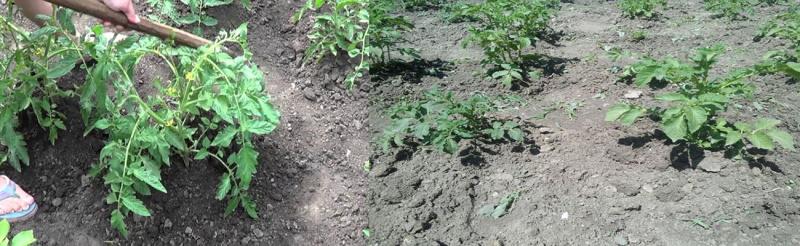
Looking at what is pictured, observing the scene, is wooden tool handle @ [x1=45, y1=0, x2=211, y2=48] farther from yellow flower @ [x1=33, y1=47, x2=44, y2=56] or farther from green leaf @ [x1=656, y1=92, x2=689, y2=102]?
green leaf @ [x1=656, y1=92, x2=689, y2=102]

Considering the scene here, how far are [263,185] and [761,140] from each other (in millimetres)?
1988

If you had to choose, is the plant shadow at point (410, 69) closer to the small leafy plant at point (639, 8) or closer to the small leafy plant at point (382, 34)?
the small leafy plant at point (382, 34)

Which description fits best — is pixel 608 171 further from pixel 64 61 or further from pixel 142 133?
pixel 64 61

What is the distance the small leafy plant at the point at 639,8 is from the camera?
4270 millimetres

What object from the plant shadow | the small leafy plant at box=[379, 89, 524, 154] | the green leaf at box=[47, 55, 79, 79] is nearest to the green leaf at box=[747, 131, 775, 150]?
the small leafy plant at box=[379, 89, 524, 154]

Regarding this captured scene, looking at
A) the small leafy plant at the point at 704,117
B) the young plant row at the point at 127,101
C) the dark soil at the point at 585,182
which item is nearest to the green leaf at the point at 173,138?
the young plant row at the point at 127,101

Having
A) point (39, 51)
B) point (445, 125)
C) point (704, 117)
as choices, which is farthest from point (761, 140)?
point (39, 51)

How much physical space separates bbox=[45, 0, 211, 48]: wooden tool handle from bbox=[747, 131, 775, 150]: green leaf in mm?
2151

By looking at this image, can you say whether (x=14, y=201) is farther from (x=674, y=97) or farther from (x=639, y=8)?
(x=639, y=8)

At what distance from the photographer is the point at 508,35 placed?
3623mm

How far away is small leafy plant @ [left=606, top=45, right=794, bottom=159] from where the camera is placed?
2.32 metres

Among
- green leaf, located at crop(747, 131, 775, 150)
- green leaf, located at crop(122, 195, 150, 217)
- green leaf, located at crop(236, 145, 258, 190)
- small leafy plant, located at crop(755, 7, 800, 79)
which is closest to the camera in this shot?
green leaf, located at crop(122, 195, 150, 217)

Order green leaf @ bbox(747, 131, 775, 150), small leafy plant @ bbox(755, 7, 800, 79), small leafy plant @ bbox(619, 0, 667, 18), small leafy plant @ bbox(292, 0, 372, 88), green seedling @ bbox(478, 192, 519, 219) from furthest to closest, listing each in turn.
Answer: small leafy plant @ bbox(619, 0, 667, 18) → small leafy plant @ bbox(292, 0, 372, 88) → small leafy plant @ bbox(755, 7, 800, 79) → green seedling @ bbox(478, 192, 519, 219) → green leaf @ bbox(747, 131, 775, 150)

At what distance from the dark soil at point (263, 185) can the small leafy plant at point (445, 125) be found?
250 millimetres
